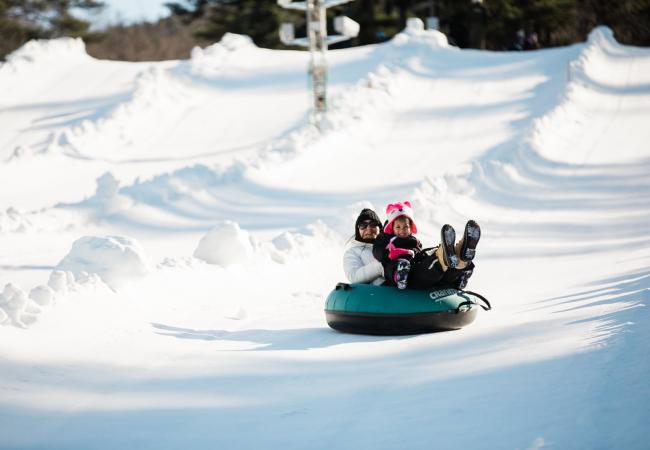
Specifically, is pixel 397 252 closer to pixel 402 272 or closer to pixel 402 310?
pixel 402 272

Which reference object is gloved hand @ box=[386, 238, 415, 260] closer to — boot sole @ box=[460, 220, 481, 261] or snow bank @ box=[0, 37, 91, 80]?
boot sole @ box=[460, 220, 481, 261]

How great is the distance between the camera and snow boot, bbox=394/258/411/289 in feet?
20.0

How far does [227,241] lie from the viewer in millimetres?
Answer: 8875

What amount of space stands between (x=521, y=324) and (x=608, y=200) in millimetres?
7563

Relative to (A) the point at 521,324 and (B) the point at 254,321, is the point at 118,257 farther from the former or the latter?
(A) the point at 521,324

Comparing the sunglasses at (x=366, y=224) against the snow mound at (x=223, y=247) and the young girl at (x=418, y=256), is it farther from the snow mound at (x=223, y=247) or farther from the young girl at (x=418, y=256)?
the snow mound at (x=223, y=247)

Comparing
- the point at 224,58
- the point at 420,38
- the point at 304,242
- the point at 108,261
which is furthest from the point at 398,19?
the point at 108,261

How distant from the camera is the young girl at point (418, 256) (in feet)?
19.1

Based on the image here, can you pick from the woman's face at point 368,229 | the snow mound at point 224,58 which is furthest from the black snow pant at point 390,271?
the snow mound at point 224,58

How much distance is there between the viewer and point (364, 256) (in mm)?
6680

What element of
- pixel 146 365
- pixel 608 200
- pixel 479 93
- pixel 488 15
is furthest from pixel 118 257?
pixel 488 15

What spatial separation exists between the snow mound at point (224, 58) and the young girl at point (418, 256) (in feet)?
58.9

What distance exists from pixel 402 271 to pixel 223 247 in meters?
3.15

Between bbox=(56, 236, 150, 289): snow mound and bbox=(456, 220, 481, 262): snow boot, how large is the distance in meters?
3.03
